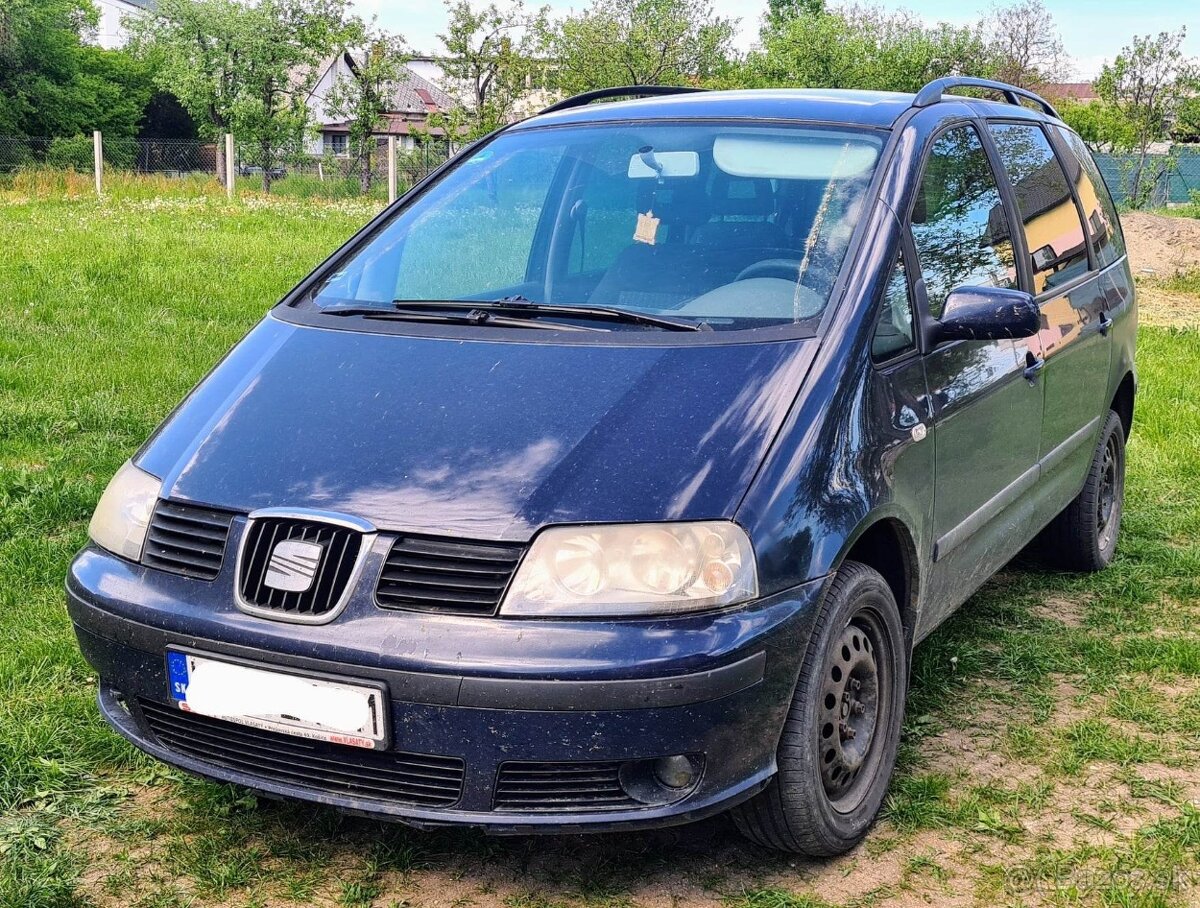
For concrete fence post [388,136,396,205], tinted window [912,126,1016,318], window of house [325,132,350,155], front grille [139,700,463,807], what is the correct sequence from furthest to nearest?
window of house [325,132,350,155] → concrete fence post [388,136,396,205] → tinted window [912,126,1016,318] → front grille [139,700,463,807]

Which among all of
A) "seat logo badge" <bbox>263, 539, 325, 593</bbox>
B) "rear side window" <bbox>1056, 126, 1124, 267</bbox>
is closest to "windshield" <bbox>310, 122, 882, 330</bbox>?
"seat logo badge" <bbox>263, 539, 325, 593</bbox>

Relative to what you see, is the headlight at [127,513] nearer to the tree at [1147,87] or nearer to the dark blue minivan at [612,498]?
the dark blue minivan at [612,498]

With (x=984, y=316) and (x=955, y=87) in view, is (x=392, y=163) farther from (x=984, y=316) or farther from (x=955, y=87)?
(x=984, y=316)

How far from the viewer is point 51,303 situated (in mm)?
9492

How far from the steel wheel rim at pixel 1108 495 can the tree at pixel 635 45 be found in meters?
38.5

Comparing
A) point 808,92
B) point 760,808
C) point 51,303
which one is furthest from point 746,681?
point 51,303

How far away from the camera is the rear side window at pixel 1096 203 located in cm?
491

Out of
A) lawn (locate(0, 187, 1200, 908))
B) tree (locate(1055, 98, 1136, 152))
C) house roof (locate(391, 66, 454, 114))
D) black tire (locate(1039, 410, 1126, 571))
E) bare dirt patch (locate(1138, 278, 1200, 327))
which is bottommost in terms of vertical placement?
lawn (locate(0, 187, 1200, 908))

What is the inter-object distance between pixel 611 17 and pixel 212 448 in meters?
45.8

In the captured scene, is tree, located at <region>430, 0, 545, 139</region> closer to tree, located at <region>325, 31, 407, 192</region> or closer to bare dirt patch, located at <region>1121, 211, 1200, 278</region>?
tree, located at <region>325, 31, 407, 192</region>

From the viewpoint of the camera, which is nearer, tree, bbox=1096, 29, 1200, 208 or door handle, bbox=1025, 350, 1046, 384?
door handle, bbox=1025, 350, 1046, 384

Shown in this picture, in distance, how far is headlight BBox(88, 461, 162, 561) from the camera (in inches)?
112

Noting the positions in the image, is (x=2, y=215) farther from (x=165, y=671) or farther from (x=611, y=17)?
(x=611, y=17)

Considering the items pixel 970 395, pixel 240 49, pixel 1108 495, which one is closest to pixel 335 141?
pixel 240 49
